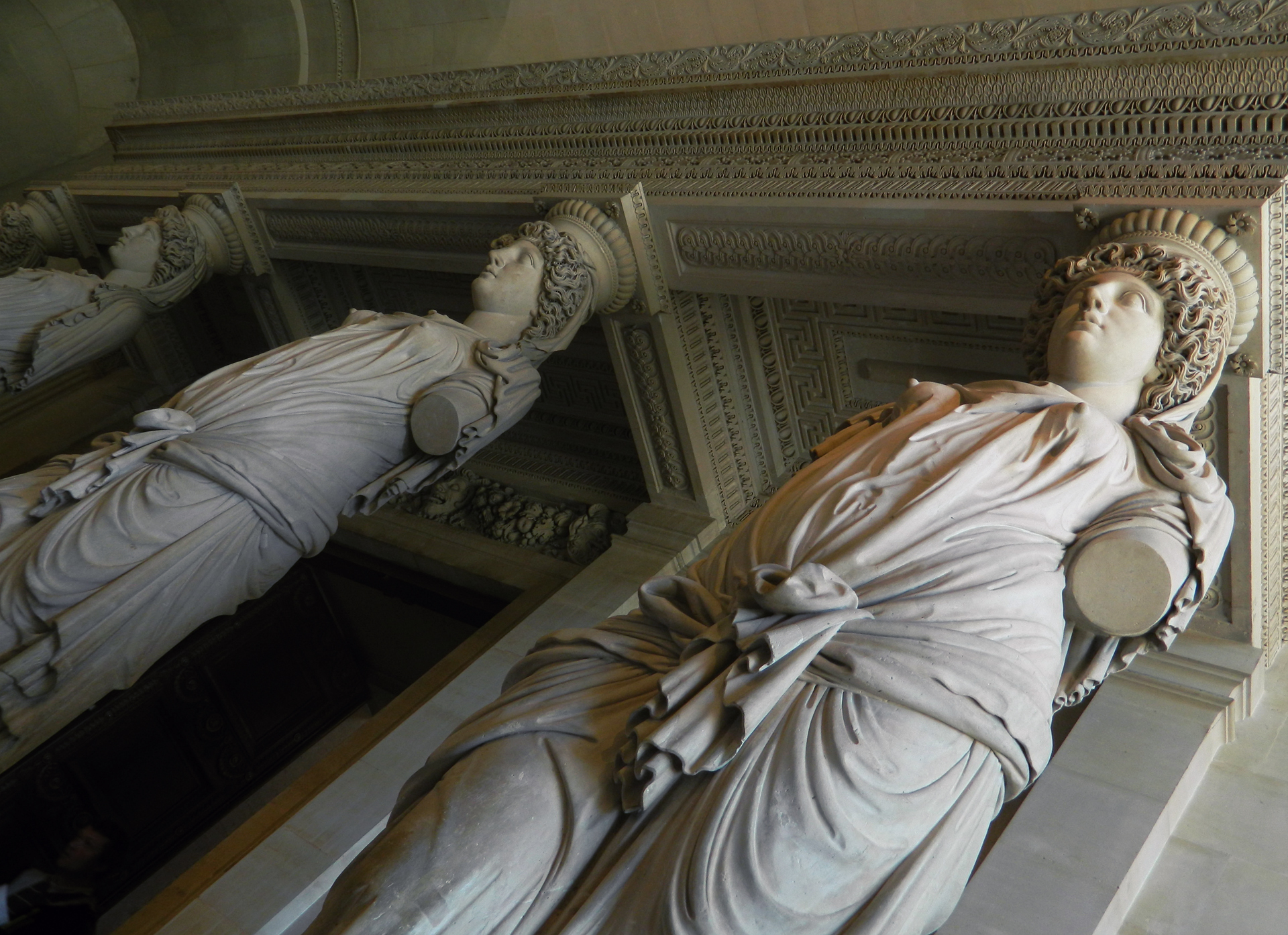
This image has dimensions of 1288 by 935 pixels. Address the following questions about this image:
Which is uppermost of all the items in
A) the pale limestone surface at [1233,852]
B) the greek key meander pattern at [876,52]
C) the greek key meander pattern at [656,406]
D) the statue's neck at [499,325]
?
the greek key meander pattern at [876,52]

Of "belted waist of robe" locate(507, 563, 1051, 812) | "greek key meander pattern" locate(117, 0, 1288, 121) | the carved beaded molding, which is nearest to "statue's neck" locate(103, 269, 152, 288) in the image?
the carved beaded molding

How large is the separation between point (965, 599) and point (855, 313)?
2154 millimetres

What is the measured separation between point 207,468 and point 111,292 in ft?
7.25

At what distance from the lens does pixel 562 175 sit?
159 inches

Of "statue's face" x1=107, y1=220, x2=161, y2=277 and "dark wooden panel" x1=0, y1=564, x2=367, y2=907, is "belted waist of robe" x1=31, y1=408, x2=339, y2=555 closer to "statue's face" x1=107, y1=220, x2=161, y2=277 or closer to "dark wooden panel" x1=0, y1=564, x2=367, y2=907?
"dark wooden panel" x1=0, y1=564, x2=367, y2=907

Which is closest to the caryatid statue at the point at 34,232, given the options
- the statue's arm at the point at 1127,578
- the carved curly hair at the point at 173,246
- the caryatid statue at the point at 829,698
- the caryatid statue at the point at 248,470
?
the carved curly hair at the point at 173,246

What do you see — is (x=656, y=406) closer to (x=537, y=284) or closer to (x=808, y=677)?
(x=537, y=284)

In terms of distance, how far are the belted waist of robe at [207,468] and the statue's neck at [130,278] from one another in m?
2.11

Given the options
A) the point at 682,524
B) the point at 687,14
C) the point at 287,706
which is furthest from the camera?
the point at 687,14

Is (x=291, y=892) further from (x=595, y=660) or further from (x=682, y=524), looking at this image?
(x=682, y=524)

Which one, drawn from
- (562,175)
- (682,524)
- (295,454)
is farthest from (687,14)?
(295,454)

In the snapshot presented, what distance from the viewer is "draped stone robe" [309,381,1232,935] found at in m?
1.43

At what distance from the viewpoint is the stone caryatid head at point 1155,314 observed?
215cm

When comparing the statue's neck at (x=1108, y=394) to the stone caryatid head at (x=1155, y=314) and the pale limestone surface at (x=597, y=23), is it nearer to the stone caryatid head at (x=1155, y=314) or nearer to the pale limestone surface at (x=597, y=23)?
the stone caryatid head at (x=1155, y=314)
